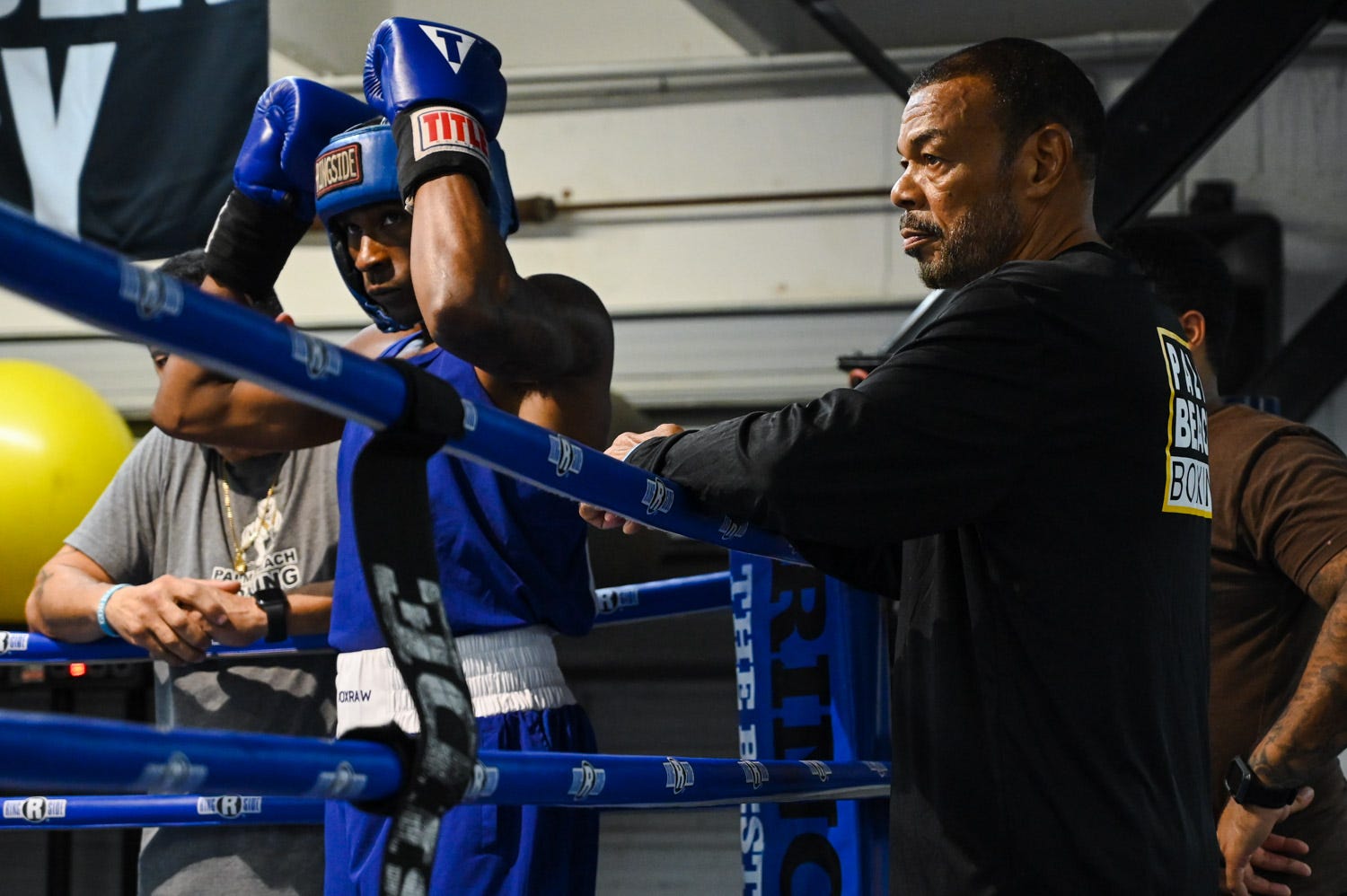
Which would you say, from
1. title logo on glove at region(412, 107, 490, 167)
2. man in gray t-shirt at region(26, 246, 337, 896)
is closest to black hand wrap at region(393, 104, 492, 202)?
title logo on glove at region(412, 107, 490, 167)

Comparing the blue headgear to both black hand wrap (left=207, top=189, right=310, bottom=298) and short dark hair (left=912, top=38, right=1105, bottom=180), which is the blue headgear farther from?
short dark hair (left=912, top=38, right=1105, bottom=180)

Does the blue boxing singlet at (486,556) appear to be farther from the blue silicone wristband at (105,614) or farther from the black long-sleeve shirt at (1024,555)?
the blue silicone wristband at (105,614)

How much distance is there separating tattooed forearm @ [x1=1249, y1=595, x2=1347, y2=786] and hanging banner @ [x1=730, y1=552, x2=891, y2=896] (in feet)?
1.70

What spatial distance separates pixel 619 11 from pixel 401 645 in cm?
573

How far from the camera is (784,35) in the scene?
5953 millimetres

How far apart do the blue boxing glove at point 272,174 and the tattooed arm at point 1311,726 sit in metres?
1.40

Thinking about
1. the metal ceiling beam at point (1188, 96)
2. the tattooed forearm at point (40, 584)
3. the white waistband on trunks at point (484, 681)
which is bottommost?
the white waistband on trunks at point (484, 681)

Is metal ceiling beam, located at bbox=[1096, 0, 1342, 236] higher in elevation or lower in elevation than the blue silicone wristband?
higher

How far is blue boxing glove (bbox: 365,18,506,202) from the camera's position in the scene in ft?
5.01

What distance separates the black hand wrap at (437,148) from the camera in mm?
1517

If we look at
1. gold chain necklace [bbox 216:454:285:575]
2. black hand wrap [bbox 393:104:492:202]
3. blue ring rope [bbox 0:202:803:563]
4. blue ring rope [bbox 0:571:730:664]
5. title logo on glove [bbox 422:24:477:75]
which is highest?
title logo on glove [bbox 422:24:477:75]

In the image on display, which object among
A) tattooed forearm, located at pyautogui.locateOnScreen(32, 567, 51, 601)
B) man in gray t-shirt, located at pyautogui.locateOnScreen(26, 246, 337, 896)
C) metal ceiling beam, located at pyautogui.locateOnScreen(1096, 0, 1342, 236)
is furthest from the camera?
metal ceiling beam, located at pyautogui.locateOnScreen(1096, 0, 1342, 236)

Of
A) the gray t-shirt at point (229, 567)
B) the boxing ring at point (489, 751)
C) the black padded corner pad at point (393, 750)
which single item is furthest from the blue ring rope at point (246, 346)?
the gray t-shirt at point (229, 567)

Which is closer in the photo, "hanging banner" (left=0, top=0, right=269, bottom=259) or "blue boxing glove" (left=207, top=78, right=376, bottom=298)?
"blue boxing glove" (left=207, top=78, right=376, bottom=298)
